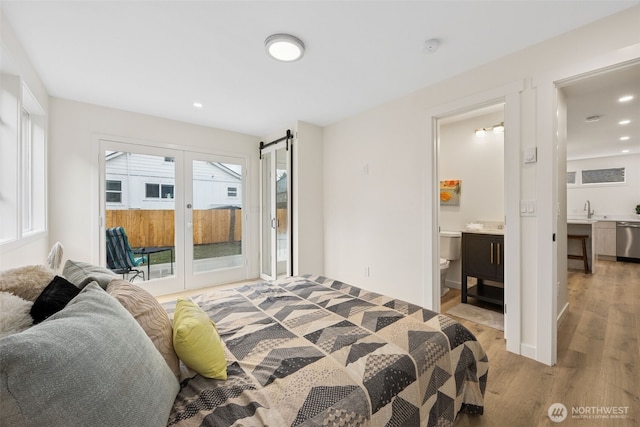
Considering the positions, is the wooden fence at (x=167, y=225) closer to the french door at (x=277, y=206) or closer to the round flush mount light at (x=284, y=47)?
the french door at (x=277, y=206)

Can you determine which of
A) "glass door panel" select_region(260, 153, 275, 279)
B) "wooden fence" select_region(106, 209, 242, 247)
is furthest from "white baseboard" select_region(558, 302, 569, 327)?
"wooden fence" select_region(106, 209, 242, 247)

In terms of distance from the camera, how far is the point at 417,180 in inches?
114

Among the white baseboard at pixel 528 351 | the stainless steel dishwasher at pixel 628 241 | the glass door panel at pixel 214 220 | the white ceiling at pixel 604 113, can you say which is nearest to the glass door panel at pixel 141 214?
the glass door panel at pixel 214 220

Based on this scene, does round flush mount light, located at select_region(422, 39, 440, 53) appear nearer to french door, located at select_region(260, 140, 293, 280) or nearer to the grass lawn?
french door, located at select_region(260, 140, 293, 280)

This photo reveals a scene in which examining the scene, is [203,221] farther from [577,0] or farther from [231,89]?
[577,0]

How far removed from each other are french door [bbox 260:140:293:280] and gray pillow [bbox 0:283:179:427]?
311 cm

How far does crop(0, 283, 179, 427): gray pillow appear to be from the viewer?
51 cm

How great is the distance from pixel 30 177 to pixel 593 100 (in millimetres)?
6150

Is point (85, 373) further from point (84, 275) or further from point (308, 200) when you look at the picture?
point (308, 200)

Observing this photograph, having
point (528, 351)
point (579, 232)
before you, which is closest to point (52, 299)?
point (528, 351)


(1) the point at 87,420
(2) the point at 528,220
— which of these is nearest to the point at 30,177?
(1) the point at 87,420

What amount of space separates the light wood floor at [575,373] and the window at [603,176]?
4.54 meters

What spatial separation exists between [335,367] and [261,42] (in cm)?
225

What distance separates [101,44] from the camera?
2.05 m
